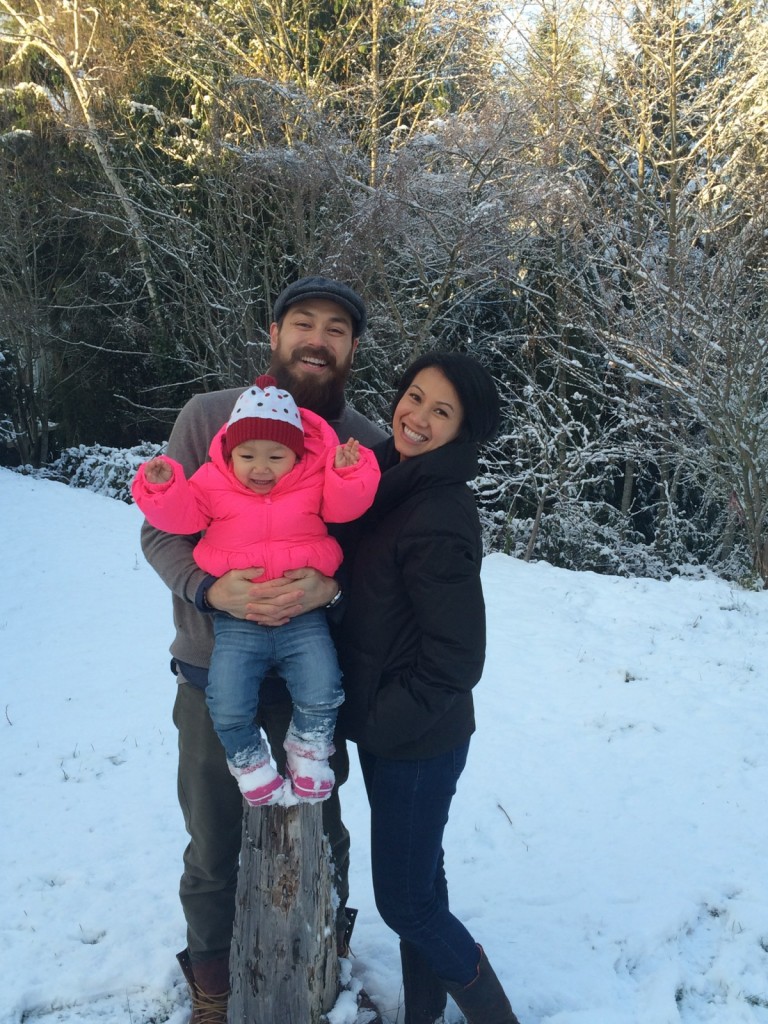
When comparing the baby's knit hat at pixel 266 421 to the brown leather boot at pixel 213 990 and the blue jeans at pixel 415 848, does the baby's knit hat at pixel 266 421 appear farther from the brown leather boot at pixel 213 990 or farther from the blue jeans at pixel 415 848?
the brown leather boot at pixel 213 990

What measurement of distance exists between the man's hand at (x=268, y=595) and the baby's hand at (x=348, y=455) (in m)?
0.29

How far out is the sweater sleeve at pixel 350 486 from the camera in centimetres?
199

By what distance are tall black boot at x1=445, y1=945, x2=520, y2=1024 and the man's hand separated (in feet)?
3.64

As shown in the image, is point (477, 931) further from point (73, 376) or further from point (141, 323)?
point (73, 376)

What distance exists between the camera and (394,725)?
6.55ft

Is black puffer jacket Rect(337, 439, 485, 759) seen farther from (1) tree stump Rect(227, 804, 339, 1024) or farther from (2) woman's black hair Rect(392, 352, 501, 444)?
(1) tree stump Rect(227, 804, 339, 1024)

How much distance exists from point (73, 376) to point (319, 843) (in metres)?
13.9

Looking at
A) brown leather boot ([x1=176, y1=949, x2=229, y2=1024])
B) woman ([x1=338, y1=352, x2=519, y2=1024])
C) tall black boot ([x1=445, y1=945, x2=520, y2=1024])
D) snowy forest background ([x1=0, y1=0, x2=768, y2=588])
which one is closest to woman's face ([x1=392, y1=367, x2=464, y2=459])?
woman ([x1=338, y1=352, x2=519, y2=1024])

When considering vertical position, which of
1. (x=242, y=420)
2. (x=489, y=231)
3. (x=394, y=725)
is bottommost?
(x=394, y=725)

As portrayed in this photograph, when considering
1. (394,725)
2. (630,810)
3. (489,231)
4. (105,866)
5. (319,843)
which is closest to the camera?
(394,725)

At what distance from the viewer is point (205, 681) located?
7.46 feet

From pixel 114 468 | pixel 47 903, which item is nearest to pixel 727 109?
pixel 114 468

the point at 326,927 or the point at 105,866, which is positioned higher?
the point at 326,927

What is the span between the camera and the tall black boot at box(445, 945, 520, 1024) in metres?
2.23
